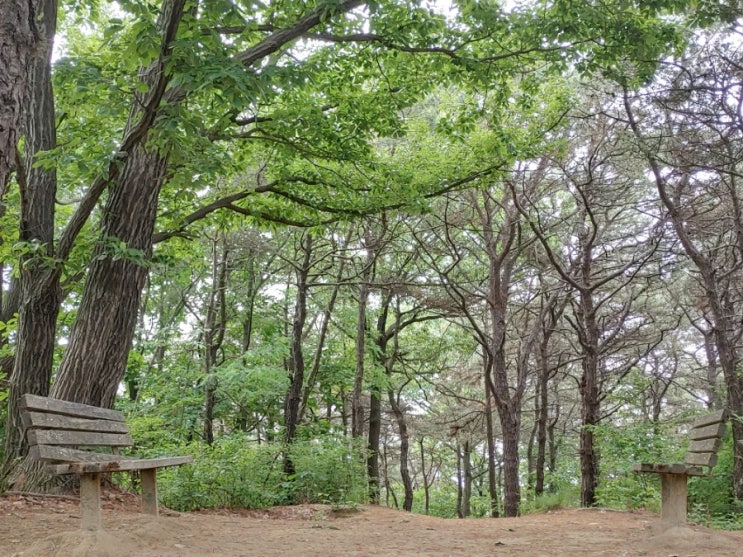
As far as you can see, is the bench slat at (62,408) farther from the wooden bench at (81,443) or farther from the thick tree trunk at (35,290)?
the thick tree trunk at (35,290)

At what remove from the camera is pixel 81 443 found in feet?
15.8

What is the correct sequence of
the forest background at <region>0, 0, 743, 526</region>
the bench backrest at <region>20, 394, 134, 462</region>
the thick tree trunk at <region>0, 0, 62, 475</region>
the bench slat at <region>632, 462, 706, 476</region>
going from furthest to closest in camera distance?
the thick tree trunk at <region>0, 0, 62, 475</region>
the forest background at <region>0, 0, 743, 526</region>
the bench slat at <region>632, 462, 706, 476</region>
the bench backrest at <region>20, 394, 134, 462</region>

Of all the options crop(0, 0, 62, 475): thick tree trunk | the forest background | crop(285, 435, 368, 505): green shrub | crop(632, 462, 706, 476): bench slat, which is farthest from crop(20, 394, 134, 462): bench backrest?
crop(285, 435, 368, 505): green shrub

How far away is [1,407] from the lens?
10.3 meters

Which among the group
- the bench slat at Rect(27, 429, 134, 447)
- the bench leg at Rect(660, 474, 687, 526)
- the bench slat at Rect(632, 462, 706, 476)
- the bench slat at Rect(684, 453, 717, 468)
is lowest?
the bench leg at Rect(660, 474, 687, 526)

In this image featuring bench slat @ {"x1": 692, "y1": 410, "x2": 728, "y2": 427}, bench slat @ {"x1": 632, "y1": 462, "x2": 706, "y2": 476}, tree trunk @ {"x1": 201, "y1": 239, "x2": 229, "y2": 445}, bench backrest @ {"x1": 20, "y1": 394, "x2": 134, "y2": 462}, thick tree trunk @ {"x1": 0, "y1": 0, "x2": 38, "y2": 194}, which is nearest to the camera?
thick tree trunk @ {"x1": 0, "y1": 0, "x2": 38, "y2": 194}

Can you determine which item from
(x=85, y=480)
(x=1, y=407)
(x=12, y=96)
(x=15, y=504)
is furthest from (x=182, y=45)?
(x=1, y=407)

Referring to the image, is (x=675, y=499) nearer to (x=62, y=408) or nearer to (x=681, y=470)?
(x=681, y=470)

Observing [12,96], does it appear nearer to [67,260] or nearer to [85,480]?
[85,480]

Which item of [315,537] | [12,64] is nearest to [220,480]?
[315,537]

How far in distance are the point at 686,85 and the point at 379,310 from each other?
35.4 ft

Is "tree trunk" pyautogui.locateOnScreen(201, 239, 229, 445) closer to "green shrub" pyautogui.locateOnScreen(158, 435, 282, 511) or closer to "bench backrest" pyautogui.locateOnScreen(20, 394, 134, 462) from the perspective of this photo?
"green shrub" pyautogui.locateOnScreen(158, 435, 282, 511)

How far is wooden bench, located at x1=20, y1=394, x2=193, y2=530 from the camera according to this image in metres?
4.11

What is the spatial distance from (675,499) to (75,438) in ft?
15.4
